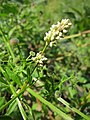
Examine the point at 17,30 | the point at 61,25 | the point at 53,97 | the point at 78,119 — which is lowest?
the point at 78,119

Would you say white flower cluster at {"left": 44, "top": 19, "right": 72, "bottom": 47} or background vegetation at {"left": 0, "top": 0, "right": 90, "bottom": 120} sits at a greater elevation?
white flower cluster at {"left": 44, "top": 19, "right": 72, "bottom": 47}

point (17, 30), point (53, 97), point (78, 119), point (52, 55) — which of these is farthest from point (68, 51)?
point (53, 97)

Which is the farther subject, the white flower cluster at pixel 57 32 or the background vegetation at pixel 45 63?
the background vegetation at pixel 45 63

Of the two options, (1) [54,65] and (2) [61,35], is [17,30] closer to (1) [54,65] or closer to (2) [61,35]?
(1) [54,65]

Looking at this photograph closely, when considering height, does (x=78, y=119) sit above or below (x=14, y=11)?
below

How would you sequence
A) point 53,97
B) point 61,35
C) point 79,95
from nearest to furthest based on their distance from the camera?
1. point 61,35
2. point 53,97
3. point 79,95

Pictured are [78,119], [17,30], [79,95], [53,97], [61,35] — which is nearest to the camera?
[61,35]

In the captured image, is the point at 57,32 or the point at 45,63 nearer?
the point at 57,32

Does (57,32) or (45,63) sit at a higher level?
(57,32)

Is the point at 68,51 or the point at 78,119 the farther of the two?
the point at 68,51

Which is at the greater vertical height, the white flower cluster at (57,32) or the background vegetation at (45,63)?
the white flower cluster at (57,32)

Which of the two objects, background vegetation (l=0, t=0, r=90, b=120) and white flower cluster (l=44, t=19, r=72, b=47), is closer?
white flower cluster (l=44, t=19, r=72, b=47)
